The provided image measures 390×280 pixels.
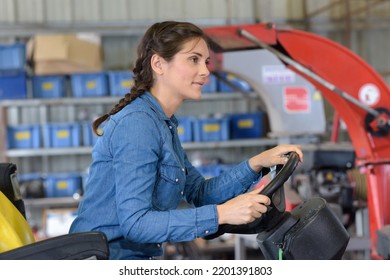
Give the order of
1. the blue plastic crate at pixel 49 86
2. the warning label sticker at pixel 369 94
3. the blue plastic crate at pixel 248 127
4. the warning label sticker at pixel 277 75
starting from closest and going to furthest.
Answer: the warning label sticker at pixel 369 94
the warning label sticker at pixel 277 75
the blue plastic crate at pixel 49 86
the blue plastic crate at pixel 248 127

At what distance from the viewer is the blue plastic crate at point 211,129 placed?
815 centimetres

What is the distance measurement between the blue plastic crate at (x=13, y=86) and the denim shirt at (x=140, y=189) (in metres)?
6.48

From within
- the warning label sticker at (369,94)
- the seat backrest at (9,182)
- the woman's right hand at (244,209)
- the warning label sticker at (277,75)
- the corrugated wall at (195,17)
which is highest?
the corrugated wall at (195,17)

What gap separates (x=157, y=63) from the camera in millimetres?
1862

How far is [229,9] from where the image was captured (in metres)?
9.55

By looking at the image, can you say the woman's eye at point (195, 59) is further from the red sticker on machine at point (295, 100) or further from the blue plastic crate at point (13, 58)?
the blue plastic crate at point (13, 58)

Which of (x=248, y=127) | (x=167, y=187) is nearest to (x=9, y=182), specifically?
(x=167, y=187)

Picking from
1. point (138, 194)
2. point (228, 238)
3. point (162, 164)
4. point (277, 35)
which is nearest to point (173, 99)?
point (162, 164)

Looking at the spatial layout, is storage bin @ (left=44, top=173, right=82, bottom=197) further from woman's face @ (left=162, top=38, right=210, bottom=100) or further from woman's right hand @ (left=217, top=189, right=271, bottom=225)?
woman's right hand @ (left=217, top=189, right=271, bottom=225)

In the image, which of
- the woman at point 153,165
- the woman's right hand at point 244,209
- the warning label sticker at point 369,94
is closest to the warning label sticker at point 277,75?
the warning label sticker at point 369,94

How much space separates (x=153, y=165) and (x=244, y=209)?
26 cm

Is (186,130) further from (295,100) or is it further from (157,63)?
(157,63)

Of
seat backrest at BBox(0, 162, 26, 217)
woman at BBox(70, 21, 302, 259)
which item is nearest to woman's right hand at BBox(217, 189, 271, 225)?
woman at BBox(70, 21, 302, 259)

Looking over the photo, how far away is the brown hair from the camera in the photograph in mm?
1832
